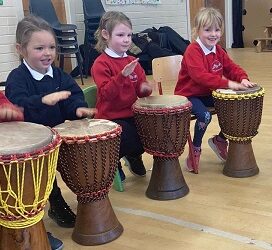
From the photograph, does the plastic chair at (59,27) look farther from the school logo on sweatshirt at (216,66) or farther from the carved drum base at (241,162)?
the carved drum base at (241,162)

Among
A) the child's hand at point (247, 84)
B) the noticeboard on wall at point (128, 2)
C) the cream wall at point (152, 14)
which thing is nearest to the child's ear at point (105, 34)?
the child's hand at point (247, 84)

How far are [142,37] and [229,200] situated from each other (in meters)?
4.91

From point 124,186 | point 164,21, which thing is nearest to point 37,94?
point 124,186

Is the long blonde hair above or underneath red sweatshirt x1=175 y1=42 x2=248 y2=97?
above

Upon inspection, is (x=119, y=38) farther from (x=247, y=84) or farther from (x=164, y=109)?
(x=247, y=84)

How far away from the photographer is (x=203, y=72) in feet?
8.38

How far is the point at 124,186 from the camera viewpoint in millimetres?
2500

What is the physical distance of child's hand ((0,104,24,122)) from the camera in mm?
1763

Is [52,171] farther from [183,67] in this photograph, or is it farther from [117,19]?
[183,67]

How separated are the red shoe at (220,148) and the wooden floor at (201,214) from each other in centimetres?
6

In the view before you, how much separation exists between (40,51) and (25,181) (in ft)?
2.35

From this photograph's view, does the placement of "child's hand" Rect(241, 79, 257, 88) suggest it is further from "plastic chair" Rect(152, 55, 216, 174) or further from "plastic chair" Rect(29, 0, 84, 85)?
"plastic chair" Rect(29, 0, 84, 85)

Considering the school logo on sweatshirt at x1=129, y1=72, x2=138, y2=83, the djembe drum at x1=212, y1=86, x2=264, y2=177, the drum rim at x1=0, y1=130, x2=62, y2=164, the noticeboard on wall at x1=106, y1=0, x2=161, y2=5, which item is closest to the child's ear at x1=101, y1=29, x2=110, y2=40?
the school logo on sweatshirt at x1=129, y1=72, x2=138, y2=83

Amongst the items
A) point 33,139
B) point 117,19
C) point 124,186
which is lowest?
point 124,186
